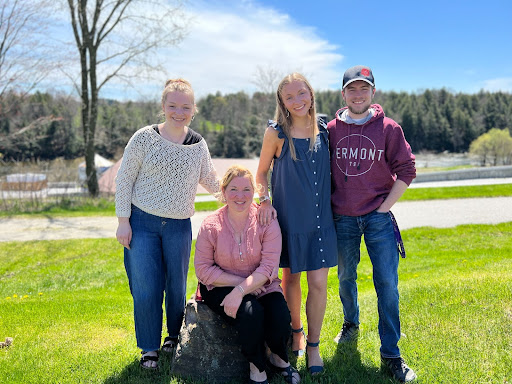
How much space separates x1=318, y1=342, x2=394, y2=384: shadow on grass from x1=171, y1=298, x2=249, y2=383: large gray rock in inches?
25.9

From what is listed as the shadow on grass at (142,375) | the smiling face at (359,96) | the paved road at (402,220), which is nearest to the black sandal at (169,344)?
the shadow on grass at (142,375)

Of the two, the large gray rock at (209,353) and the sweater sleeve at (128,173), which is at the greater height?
the sweater sleeve at (128,173)

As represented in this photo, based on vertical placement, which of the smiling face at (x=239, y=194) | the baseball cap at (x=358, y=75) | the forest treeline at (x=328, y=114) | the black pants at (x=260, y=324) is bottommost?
the black pants at (x=260, y=324)

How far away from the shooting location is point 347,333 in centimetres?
408

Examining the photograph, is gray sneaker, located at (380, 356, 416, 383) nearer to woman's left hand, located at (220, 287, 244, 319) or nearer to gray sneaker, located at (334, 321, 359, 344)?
gray sneaker, located at (334, 321, 359, 344)

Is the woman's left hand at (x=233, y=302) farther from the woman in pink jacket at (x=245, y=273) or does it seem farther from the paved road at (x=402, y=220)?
the paved road at (x=402, y=220)

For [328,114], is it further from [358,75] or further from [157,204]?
[157,204]

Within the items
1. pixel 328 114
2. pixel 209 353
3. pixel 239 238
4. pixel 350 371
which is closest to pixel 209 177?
pixel 239 238

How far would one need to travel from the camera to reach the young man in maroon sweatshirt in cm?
332

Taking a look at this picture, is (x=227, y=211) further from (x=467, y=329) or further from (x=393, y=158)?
(x=467, y=329)

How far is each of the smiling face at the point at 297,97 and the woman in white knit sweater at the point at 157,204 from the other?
29.4 inches

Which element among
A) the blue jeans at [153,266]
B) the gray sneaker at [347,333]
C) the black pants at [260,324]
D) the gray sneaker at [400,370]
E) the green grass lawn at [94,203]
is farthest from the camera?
the green grass lawn at [94,203]

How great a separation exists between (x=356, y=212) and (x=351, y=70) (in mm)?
1088

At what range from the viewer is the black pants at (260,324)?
308cm
